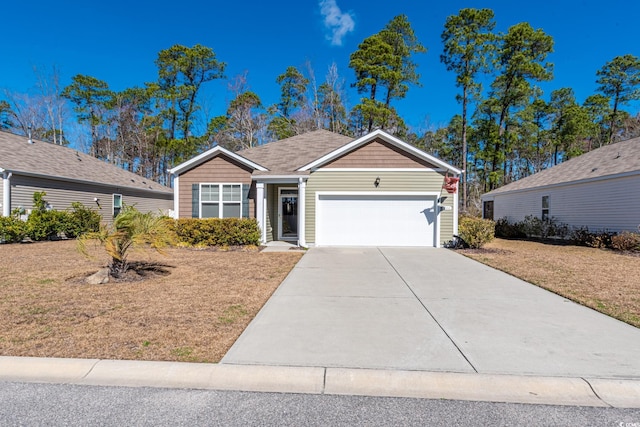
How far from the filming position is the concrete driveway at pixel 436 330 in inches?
131

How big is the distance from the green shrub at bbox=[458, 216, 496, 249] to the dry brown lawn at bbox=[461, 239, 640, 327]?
41cm

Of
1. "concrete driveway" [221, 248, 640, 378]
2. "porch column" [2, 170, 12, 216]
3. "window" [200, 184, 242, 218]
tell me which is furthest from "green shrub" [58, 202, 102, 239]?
"concrete driveway" [221, 248, 640, 378]

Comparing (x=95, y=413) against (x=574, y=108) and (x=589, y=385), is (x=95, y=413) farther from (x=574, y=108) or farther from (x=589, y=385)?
(x=574, y=108)

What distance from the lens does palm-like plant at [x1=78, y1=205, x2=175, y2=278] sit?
6281 mm

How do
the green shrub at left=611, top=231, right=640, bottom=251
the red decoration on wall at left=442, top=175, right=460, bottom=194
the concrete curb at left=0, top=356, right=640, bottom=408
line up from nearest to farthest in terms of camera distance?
the concrete curb at left=0, top=356, right=640, bottom=408
the green shrub at left=611, top=231, right=640, bottom=251
the red decoration on wall at left=442, top=175, right=460, bottom=194

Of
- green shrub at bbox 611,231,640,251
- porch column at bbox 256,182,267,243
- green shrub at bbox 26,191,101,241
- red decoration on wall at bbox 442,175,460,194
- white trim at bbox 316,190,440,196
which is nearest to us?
green shrub at bbox 611,231,640,251

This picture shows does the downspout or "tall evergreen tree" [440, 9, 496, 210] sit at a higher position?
"tall evergreen tree" [440, 9, 496, 210]

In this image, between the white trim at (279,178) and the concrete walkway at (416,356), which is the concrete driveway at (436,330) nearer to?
the concrete walkway at (416,356)

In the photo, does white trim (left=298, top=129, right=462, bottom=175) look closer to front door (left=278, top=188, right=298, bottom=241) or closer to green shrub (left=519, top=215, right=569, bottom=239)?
front door (left=278, top=188, right=298, bottom=241)

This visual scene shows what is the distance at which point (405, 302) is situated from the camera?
545 cm

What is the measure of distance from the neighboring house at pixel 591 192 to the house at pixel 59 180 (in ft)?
61.7

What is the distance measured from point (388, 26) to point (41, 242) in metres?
27.9

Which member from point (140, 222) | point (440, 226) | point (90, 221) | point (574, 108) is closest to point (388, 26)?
point (574, 108)

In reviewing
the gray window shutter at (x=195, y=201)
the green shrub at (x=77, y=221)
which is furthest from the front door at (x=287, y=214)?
the green shrub at (x=77, y=221)
